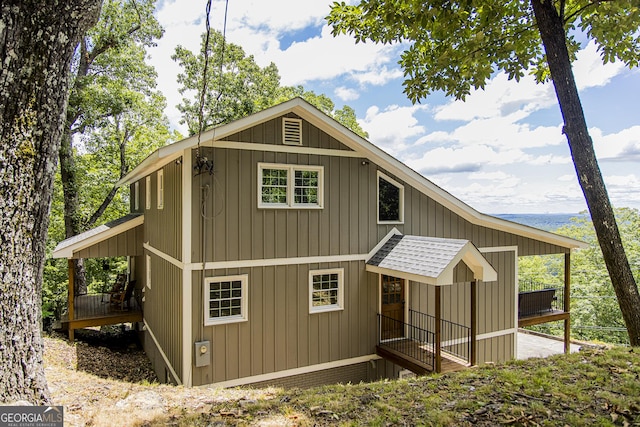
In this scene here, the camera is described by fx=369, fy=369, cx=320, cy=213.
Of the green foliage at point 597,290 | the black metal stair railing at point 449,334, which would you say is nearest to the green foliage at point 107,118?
the black metal stair railing at point 449,334

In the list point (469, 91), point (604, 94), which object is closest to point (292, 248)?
point (469, 91)

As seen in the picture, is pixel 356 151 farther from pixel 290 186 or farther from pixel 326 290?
pixel 326 290

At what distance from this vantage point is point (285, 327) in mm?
8125

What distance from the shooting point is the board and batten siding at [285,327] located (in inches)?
296

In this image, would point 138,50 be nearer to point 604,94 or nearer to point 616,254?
point 604,94

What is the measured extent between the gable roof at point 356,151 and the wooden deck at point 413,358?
390 centimetres

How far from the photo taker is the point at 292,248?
27.0 feet

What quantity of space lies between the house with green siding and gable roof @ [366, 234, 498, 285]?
1.3 inches

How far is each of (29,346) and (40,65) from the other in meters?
2.09

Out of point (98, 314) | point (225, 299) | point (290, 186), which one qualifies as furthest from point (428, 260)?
point (98, 314)

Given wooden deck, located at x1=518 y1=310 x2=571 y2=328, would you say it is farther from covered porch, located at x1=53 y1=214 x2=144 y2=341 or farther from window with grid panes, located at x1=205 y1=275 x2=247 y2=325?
covered porch, located at x1=53 y1=214 x2=144 y2=341

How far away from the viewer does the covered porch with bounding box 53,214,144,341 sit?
34.2 feet

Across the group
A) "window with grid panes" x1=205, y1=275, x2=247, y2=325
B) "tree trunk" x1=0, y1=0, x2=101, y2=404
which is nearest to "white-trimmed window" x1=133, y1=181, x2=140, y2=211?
"window with grid panes" x1=205, y1=275, x2=247, y2=325

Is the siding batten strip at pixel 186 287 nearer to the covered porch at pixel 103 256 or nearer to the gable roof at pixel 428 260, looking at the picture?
the gable roof at pixel 428 260
